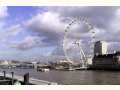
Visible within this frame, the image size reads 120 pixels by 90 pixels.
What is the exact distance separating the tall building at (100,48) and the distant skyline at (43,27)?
62 mm

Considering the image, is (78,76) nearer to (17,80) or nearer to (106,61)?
(106,61)

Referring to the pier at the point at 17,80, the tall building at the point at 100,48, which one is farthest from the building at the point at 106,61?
the pier at the point at 17,80

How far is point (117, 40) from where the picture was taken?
5891 millimetres

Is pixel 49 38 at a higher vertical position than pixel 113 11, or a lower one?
lower

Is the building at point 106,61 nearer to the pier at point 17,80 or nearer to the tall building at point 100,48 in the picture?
the tall building at point 100,48

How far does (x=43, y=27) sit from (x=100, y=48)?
868 mm

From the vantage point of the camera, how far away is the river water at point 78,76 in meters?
5.86

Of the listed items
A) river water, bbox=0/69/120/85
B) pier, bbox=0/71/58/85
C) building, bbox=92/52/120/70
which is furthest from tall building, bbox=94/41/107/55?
pier, bbox=0/71/58/85

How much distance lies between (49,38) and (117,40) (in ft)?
3.11

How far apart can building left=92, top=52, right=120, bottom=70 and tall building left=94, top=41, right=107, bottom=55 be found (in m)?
0.06

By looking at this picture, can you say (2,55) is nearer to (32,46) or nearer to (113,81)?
(32,46)

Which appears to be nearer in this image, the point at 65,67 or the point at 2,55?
the point at 2,55

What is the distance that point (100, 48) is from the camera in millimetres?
6055

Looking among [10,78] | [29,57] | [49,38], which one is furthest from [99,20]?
[10,78]
